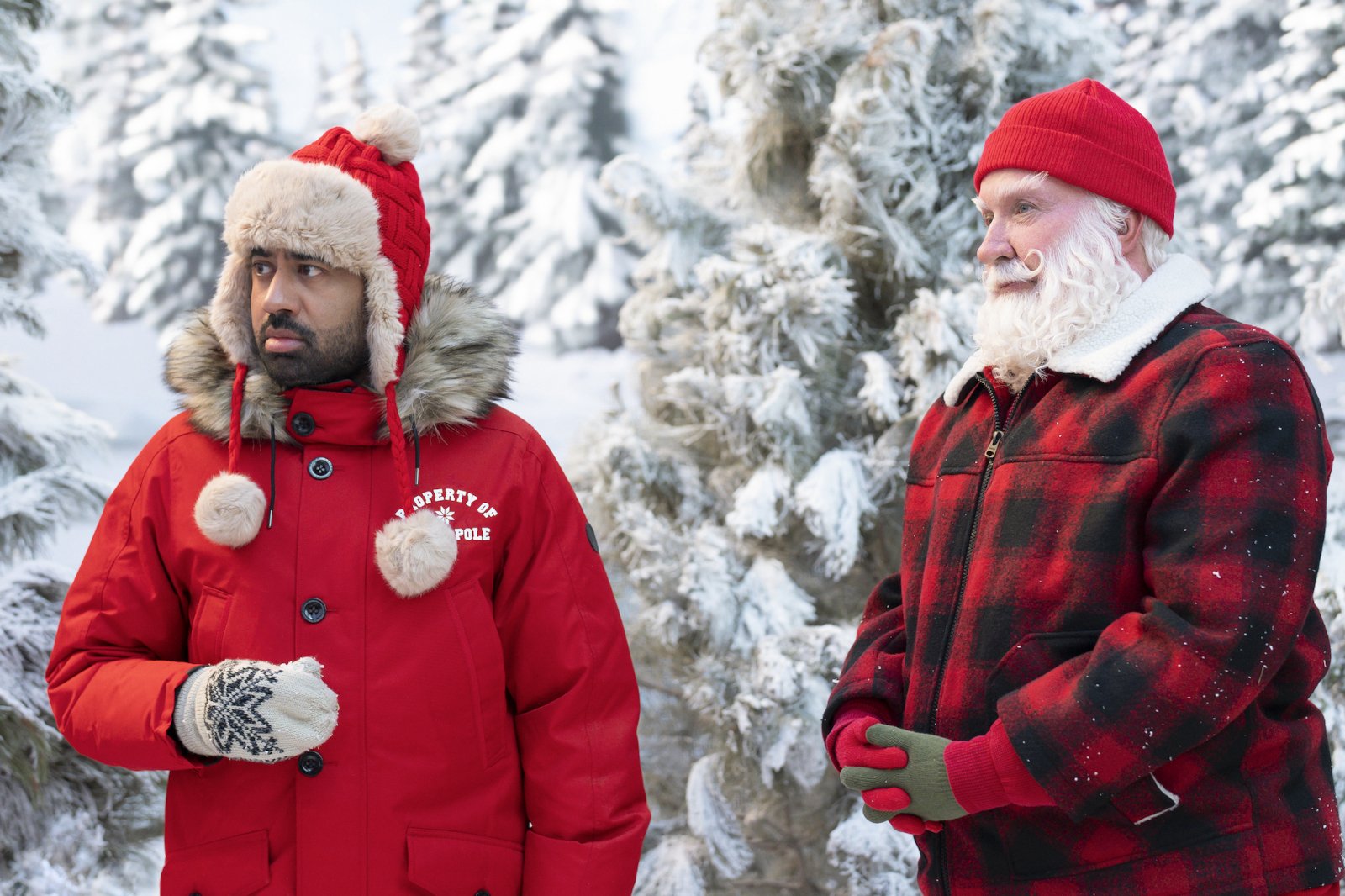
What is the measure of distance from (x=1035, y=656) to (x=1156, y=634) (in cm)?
20

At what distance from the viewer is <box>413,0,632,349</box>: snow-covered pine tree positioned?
216 inches

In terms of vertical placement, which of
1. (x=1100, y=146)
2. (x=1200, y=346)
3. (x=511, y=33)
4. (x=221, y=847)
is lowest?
(x=221, y=847)

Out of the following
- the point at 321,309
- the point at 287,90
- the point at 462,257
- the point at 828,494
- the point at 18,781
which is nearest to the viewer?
the point at 321,309

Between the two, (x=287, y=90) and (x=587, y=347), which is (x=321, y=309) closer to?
(x=587, y=347)

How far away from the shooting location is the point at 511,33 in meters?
5.68

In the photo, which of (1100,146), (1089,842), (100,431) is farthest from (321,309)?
(100,431)

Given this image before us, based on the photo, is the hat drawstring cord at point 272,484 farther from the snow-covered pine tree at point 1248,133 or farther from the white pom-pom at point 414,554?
the snow-covered pine tree at point 1248,133

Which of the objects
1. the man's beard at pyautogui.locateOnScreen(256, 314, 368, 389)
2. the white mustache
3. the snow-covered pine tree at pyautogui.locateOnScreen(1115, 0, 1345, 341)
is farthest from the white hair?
the snow-covered pine tree at pyautogui.locateOnScreen(1115, 0, 1345, 341)

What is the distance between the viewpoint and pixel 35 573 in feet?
10.1

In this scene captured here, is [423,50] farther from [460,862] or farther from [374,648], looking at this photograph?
[460,862]

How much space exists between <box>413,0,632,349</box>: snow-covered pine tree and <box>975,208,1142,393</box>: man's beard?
12.5ft

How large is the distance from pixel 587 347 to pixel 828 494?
8.03ft

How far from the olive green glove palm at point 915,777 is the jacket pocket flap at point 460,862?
64 centimetres

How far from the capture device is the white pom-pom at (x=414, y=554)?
1.82 meters
